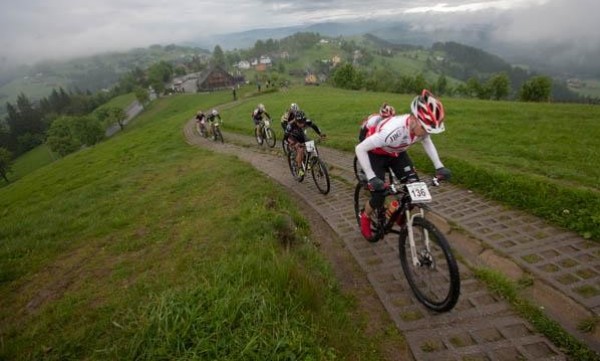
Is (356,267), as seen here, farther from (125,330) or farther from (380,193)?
(125,330)

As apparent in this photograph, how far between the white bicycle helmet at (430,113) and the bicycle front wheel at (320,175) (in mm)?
4793

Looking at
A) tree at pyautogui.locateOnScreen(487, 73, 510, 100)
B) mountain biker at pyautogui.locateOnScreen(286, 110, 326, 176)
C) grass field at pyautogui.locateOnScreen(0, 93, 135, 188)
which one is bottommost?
grass field at pyautogui.locateOnScreen(0, 93, 135, 188)

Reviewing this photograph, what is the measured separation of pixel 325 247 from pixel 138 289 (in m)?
3.62

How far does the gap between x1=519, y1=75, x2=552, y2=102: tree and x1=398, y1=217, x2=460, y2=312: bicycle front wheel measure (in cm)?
6304

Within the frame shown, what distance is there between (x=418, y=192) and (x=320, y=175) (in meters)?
5.02

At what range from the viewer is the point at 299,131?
10.3m

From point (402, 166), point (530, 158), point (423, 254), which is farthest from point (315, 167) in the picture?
point (530, 158)

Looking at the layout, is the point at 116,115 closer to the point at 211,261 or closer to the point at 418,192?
the point at 211,261

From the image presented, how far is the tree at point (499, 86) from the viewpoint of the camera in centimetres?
6264

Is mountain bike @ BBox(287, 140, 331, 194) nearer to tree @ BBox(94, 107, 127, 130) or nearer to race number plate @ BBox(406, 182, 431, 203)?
race number plate @ BBox(406, 182, 431, 203)

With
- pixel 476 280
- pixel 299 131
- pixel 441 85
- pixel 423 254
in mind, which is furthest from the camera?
pixel 441 85

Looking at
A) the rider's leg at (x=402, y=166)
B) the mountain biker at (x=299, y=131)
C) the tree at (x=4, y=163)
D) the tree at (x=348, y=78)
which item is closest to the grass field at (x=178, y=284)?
the mountain biker at (x=299, y=131)

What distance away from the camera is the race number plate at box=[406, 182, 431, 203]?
183 inches

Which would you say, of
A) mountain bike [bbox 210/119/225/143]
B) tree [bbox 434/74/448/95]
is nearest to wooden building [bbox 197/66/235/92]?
tree [bbox 434/74/448/95]
